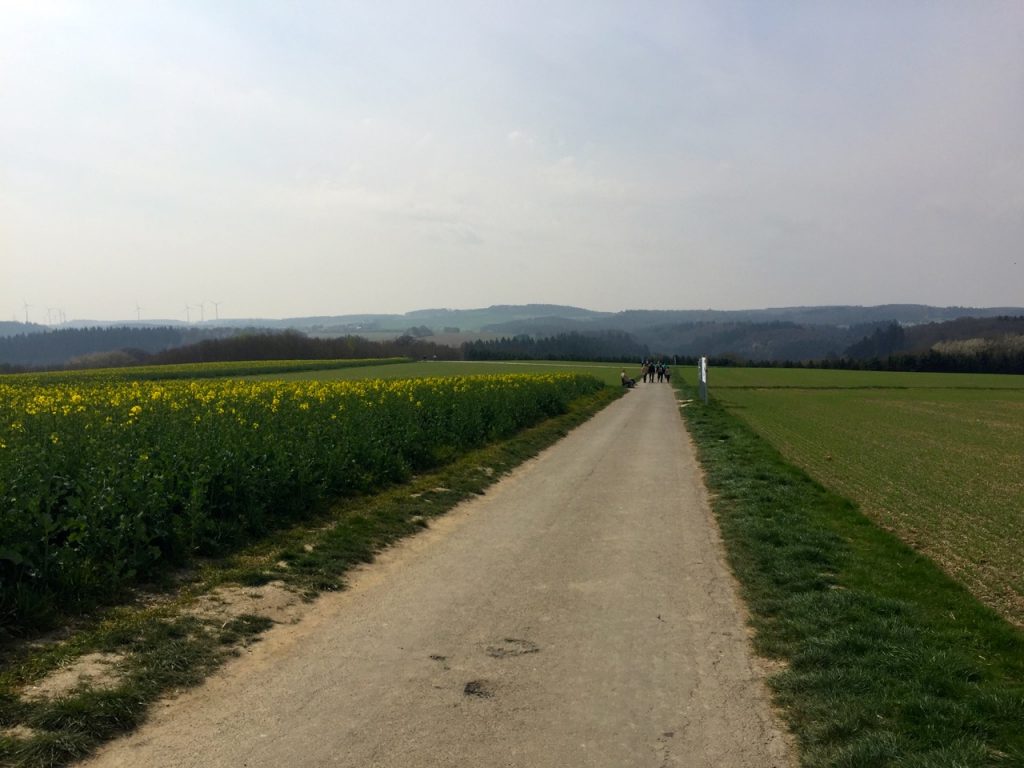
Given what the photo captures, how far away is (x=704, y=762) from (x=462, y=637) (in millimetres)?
2456

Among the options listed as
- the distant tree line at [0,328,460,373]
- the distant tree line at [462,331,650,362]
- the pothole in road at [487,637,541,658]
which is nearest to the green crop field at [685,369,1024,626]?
the pothole in road at [487,637,541,658]

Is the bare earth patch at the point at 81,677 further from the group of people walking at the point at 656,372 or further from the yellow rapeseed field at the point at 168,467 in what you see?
the group of people walking at the point at 656,372

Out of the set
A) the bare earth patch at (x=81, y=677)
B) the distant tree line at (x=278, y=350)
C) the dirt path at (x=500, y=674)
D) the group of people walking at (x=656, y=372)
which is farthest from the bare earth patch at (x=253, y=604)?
the distant tree line at (x=278, y=350)

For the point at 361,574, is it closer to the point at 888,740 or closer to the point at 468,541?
the point at 468,541

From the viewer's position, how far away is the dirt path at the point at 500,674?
4.23 m

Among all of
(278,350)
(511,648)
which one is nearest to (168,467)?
(511,648)

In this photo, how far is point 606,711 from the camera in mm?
4723

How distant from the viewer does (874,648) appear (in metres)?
5.73

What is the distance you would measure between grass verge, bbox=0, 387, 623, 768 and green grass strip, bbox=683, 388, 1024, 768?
13.5 feet

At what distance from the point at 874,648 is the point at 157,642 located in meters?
5.54

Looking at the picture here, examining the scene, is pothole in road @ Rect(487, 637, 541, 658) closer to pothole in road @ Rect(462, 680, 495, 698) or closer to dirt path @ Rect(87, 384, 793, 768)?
dirt path @ Rect(87, 384, 793, 768)

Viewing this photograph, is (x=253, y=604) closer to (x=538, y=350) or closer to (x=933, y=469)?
(x=933, y=469)

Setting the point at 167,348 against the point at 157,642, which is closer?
→ the point at 157,642

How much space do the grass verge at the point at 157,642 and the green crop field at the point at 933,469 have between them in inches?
272
